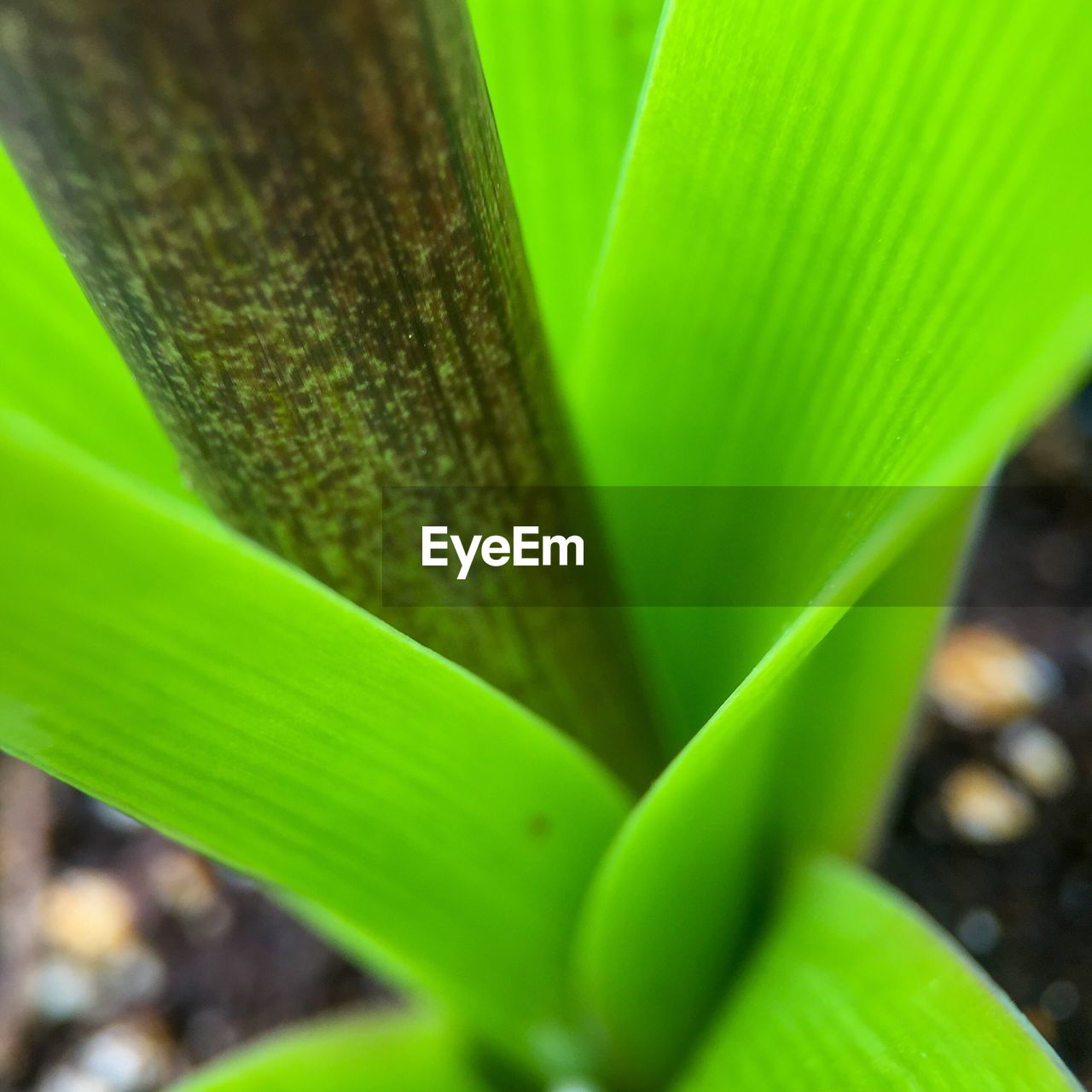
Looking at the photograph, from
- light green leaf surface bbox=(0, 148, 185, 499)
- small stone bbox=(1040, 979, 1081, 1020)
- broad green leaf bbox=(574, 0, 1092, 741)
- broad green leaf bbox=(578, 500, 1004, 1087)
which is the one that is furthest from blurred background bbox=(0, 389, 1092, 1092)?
light green leaf surface bbox=(0, 148, 185, 499)

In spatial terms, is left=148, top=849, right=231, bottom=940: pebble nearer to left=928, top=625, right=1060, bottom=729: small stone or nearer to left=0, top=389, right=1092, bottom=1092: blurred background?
left=0, top=389, right=1092, bottom=1092: blurred background

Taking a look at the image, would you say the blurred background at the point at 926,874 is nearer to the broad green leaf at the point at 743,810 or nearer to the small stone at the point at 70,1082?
the small stone at the point at 70,1082

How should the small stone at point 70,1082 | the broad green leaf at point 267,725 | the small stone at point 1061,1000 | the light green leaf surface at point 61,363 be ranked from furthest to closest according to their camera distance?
the small stone at point 70,1082
the small stone at point 1061,1000
the light green leaf surface at point 61,363
the broad green leaf at point 267,725

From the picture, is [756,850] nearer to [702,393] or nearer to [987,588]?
[702,393]

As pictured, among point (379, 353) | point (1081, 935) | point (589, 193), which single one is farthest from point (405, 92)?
point (1081, 935)

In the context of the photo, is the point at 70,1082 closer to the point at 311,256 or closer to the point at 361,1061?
the point at 361,1061

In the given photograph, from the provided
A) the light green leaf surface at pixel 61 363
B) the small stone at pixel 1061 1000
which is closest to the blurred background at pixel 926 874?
the small stone at pixel 1061 1000
